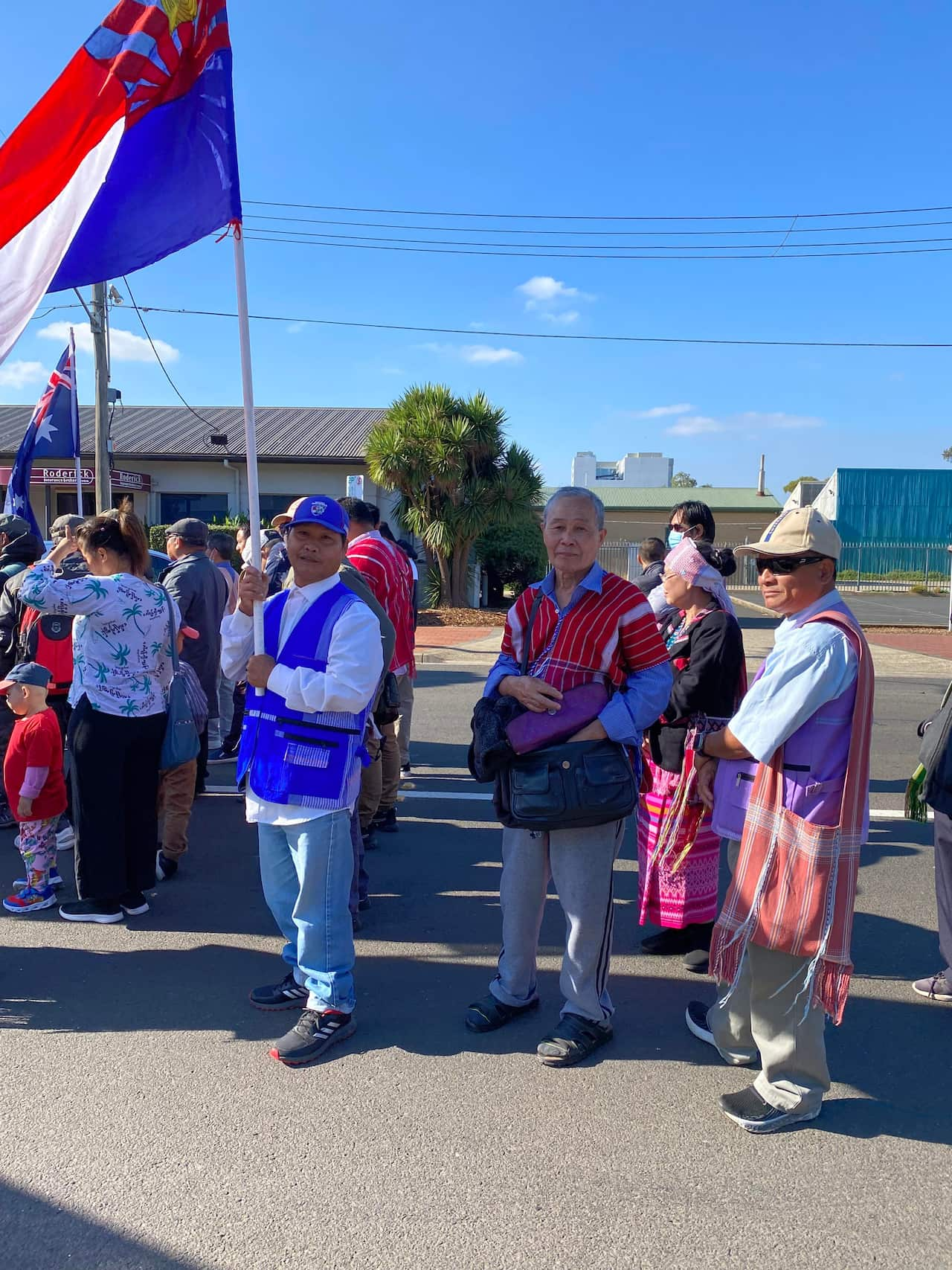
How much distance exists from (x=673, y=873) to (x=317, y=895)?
1.61 meters

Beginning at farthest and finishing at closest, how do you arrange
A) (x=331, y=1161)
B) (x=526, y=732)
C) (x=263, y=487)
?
(x=263, y=487), (x=526, y=732), (x=331, y=1161)

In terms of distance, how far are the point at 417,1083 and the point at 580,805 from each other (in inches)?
43.4

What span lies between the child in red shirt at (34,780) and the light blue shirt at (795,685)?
11.2ft

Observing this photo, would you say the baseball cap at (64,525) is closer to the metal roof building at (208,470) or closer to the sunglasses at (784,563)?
the sunglasses at (784,563)

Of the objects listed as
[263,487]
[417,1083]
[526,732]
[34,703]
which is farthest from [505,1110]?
[263,487]

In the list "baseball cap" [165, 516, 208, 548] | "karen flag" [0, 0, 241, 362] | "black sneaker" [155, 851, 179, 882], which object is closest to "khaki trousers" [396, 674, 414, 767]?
"baseball cap" [165, 516, 208, 548]

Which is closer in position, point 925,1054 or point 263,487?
point 925,1054

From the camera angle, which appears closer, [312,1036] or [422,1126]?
[422,1126]

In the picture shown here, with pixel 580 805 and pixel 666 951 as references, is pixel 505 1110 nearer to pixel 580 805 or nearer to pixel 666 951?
pixel 580 805

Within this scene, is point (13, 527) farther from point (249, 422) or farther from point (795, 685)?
point (795, 685)

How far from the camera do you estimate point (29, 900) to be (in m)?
4.52

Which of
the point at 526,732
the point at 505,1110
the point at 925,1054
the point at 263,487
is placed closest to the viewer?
the point at 505,1110

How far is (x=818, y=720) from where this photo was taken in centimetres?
276

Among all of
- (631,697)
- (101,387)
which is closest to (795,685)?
(631,697)
